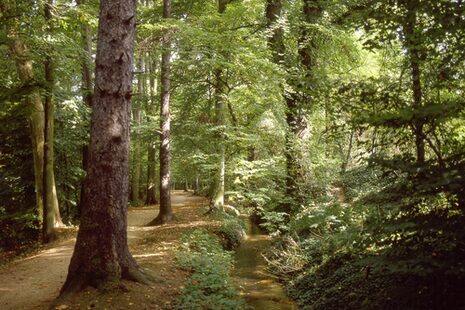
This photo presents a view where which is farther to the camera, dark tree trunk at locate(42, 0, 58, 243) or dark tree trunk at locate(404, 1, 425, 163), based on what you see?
dark tree trunk at locate(42, 0, 58, 243)

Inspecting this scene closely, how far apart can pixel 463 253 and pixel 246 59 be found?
354 inches

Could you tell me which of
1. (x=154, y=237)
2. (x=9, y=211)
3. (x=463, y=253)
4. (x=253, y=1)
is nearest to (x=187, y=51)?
(x=253, y=1)

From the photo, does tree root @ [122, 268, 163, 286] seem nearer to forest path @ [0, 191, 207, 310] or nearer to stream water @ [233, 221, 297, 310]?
forest path @ [0, 191, 207, 310]

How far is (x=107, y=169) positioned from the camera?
6.50 m

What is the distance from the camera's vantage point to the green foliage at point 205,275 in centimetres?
665

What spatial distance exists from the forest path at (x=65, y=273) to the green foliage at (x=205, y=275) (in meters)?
0.31

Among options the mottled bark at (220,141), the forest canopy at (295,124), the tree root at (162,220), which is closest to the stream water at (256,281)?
the forest canopy at (295,124)

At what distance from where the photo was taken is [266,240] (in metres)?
14.4

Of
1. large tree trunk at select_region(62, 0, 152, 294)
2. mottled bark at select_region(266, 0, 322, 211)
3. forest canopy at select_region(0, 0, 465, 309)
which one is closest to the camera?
forest canopy at select_region(0, 0, 465, 309)

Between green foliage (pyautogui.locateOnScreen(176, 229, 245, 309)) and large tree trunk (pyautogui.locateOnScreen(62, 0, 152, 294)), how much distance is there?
134cm

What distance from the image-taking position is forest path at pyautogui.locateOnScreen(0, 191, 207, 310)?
6.26 meters

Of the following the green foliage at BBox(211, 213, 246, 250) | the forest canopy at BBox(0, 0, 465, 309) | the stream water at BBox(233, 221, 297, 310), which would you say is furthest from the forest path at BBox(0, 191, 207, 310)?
the stream water at BBox(233, 221, 297, 310)

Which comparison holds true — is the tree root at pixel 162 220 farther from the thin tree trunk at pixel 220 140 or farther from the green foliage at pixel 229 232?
the thin tree trunk at pixel 220 140

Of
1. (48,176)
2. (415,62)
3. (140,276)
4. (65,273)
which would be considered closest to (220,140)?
(48,176)
